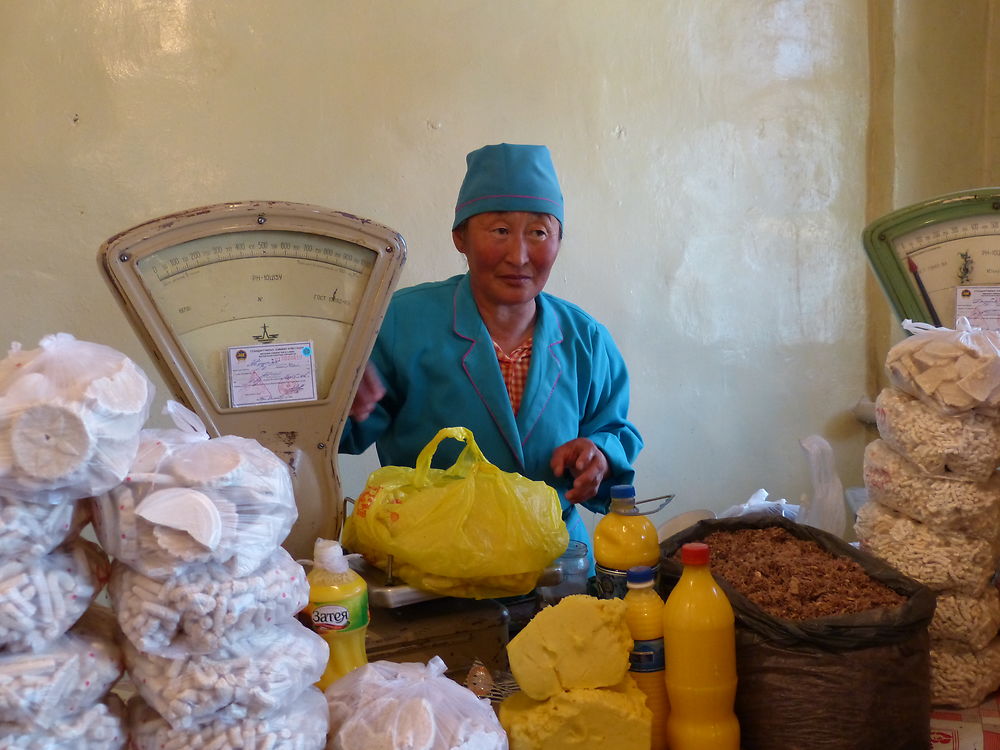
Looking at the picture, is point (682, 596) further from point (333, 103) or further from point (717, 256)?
point (717, 256)

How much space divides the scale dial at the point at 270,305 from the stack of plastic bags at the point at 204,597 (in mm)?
481

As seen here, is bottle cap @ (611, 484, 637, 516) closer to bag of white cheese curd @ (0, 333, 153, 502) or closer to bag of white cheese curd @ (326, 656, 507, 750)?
bag of white cheese curd @ (326, 656, 507, 750)

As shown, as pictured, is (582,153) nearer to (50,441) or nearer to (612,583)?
(612,583)

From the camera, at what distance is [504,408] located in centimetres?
181

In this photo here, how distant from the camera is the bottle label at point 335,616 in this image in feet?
3.37

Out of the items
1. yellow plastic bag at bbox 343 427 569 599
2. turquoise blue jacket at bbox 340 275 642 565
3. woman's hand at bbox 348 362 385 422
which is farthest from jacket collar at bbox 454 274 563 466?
yellow plastic bag at bbox 343 427 569 599

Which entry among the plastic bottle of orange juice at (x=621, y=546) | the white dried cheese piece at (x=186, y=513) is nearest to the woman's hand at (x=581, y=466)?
the plastic bottle of orange juice at (x=621, y=546)

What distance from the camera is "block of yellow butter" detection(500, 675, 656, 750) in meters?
0.96

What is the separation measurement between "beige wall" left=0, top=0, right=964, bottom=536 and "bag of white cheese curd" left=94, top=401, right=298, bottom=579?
4.66 feet

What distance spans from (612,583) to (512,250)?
80cm

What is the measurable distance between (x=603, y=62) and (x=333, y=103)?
82cm

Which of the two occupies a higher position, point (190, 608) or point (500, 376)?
point (500, 376)

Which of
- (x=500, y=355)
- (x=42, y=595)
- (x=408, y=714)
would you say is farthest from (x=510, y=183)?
(x=42, y=595)

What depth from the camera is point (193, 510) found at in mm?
724
